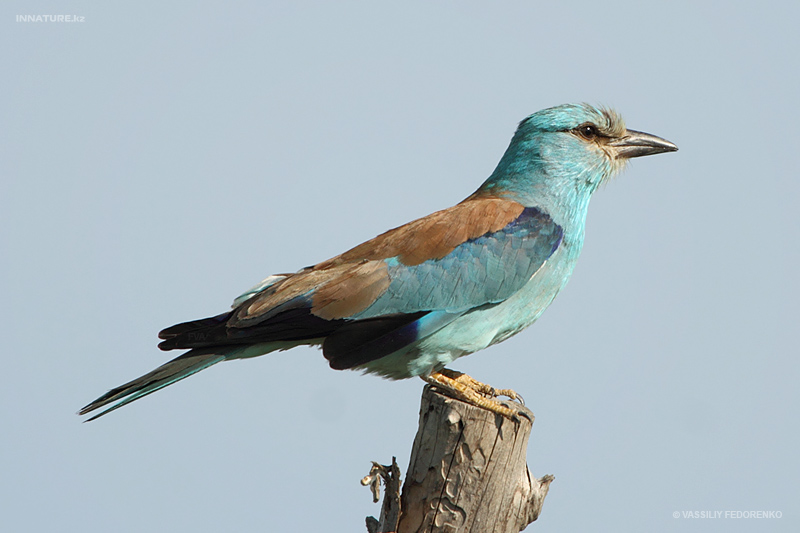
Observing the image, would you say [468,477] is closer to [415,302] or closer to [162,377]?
[415,302]

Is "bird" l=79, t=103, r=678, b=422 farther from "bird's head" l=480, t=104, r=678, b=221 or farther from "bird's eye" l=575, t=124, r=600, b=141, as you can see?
"bird's eye" l=575, t=124, r=600, b=141

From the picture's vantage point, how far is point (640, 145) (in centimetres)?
650

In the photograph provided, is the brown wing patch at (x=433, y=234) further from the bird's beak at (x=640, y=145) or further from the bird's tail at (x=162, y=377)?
the bird's beak at (x=640, y=145)

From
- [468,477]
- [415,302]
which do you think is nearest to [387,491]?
[468,477]

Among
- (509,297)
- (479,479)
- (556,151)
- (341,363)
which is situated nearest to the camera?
(479,479)

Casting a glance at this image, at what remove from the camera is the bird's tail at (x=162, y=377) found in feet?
17.0

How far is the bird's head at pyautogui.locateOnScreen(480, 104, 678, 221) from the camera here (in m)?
6.09

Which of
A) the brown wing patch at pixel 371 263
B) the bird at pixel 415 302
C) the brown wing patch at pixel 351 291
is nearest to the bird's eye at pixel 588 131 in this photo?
the bird at pixel 415 302

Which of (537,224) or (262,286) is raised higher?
(537,224)

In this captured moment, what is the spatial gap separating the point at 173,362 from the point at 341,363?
1.06 meters

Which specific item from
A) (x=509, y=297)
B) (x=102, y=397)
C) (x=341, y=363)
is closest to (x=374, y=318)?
(x=341, y=363)

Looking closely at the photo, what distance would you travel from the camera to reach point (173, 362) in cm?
531

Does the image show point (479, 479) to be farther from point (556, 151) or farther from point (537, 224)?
point (556, 151)

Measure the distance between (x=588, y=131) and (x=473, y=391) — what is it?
2.23 metres
